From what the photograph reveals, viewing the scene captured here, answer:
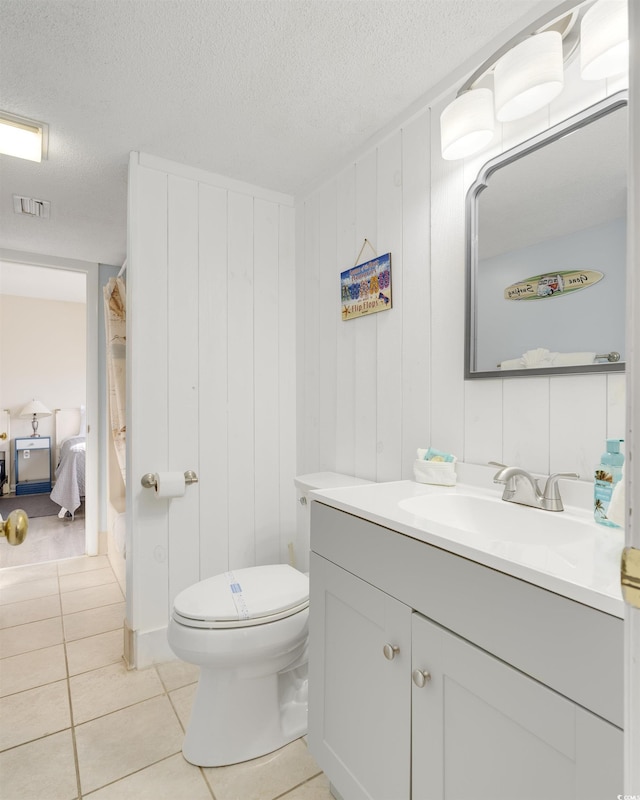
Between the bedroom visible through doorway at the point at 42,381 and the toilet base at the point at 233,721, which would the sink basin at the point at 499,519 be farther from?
the bedroom visible through doorway at the point at 42,381

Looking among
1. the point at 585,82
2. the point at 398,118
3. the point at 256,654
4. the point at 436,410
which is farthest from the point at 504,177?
the point at 256,654

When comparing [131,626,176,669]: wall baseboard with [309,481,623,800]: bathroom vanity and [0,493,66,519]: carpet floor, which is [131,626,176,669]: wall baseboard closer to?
[309,481,623,800]: bathroom vanity

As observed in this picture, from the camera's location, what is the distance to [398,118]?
5.48 ft

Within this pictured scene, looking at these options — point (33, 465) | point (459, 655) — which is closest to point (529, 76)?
point (459, 655)

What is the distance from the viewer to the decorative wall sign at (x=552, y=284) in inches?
43.2

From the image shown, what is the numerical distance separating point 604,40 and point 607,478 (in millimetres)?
980

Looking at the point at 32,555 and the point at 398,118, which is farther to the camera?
the point at 32,555

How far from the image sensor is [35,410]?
5156mm

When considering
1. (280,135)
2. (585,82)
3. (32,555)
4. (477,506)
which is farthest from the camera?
(32,555)

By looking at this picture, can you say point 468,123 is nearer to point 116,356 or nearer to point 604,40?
point 604,40

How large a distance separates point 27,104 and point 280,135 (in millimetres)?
921

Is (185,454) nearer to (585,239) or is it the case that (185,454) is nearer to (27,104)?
(27,104)

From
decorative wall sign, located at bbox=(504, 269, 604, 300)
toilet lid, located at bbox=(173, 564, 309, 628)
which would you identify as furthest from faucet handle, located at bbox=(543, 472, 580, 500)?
toilet lid, located at bbox=(173, 564, 309, 628)

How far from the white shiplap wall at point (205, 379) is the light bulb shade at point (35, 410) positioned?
4074 millimetres
